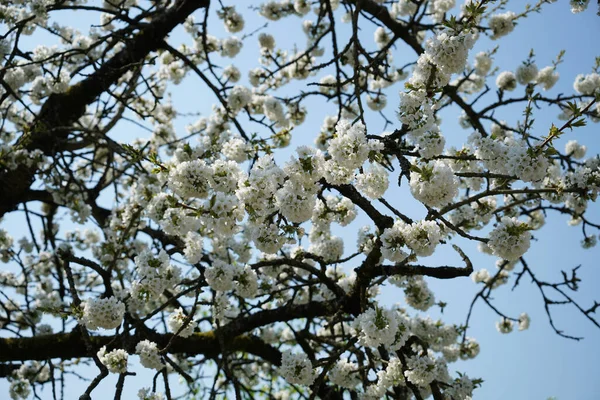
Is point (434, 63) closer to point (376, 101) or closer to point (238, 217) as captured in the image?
point (238, 217)

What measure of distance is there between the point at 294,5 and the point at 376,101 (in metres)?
1.89

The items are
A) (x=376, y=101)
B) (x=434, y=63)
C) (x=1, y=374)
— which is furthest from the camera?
(x=376, y=101)

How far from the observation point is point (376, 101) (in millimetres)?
6684

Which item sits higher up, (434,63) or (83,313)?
(434,63)

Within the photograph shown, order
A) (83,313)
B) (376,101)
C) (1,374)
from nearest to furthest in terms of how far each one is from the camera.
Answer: (83,313) < (1,374) < (376,101)

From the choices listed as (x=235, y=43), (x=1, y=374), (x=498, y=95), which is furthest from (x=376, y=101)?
(x=1, y=374)

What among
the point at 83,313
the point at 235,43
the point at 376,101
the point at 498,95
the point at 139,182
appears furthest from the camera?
the point at 235,43

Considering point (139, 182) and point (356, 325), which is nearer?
point (356, 325)

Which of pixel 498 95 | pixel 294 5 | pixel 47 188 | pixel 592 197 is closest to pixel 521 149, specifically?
pixel 592 197

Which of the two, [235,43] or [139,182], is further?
[235,43]

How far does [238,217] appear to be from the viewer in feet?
7.53

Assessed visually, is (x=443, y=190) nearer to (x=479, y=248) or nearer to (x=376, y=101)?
(x=479, y=248)

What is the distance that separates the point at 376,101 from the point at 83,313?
15.8 feet

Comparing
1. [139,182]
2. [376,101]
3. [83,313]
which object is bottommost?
[83,313]
